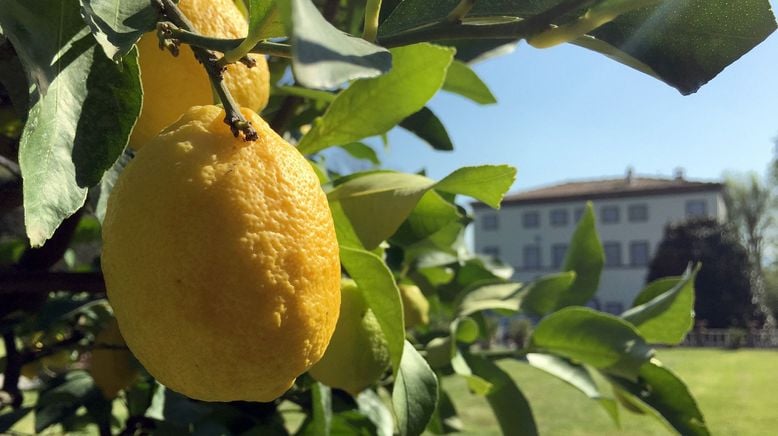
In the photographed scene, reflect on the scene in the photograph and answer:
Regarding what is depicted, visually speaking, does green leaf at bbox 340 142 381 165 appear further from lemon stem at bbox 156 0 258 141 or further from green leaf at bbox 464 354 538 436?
lemon stem at bbox 156 0 258 141

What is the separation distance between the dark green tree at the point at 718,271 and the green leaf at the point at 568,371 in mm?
17453

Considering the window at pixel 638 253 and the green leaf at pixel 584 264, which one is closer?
the green leaf at pixel 584 264

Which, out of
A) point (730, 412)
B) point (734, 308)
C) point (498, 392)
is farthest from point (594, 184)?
point (498, 392)

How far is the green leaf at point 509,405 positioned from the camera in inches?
30.8

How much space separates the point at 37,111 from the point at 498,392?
24.1 inches

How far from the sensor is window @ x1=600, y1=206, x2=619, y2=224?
72.0 ft

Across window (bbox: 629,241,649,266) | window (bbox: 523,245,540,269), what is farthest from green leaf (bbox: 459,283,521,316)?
window (bbox: 523,245,540,269)

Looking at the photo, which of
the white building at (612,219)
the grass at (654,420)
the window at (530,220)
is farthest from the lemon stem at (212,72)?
the window at (530,220)

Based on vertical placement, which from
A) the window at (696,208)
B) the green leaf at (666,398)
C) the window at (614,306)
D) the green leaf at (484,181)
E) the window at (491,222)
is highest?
the green leaf at (484,181)

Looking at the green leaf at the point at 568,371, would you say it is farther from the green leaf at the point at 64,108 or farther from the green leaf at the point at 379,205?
Result: the green leaf at the point at 64,108

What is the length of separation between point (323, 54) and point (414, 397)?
0.37 metres

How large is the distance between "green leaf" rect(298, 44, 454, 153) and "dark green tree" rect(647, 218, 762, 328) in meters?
17.8

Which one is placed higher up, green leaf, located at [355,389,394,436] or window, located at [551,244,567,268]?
green leaf, located at [355,389,394,436]

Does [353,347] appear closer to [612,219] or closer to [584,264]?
[584,264]
